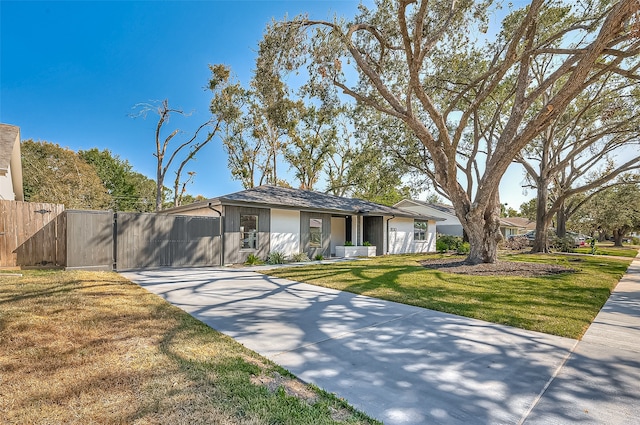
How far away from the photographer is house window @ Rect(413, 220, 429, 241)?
20875 millimetres

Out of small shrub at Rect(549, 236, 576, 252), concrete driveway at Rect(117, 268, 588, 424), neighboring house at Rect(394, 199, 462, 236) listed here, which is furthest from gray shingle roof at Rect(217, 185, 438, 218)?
neighboring house at Rect(394, 199, 462, 236)

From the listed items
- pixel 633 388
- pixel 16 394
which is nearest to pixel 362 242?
pixel 633 388

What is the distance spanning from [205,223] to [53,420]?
1007 cm

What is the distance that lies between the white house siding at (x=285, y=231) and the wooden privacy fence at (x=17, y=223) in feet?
25.1

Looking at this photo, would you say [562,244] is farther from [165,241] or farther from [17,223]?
[17,223]

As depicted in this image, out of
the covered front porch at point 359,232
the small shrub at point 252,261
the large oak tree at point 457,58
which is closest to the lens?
the large oak tree at point 457,58

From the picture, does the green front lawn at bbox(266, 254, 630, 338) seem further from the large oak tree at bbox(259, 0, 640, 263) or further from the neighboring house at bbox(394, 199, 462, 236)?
the neighboring house at bbox(394, 199, 462, 236)

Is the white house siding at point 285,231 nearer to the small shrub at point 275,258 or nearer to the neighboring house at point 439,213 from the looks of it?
the small shrub at point 275,258

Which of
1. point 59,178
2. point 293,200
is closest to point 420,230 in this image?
point 293,200

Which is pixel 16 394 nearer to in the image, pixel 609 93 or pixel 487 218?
pixel 487 218

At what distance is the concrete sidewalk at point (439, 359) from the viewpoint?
2.51 meters

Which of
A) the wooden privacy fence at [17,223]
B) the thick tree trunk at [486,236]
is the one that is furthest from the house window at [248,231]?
the thick tree trunk at [486,236]

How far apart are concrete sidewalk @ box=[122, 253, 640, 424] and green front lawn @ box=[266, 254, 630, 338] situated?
1.21 ft

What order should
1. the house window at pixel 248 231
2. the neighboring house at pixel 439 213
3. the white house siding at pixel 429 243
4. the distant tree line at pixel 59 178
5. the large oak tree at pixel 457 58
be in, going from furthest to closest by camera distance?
the neighboring house at pixel 439 213
the distant tree line at pixel 59 178
the white house siding at pixel 429 243
the house window at pixel 248 231
the large oak tree at pixel 457 58
